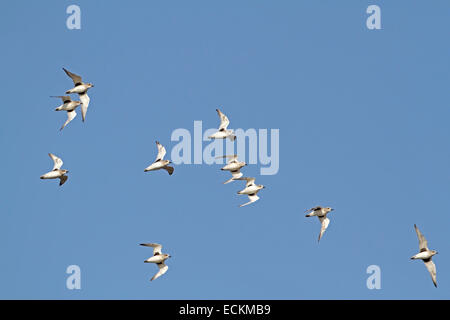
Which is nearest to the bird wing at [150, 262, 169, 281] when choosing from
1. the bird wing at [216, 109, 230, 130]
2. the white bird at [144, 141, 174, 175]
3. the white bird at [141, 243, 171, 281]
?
the white bird at [141, 243, 171, 281]

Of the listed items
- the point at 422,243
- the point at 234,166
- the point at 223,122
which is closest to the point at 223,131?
the point at 223,122

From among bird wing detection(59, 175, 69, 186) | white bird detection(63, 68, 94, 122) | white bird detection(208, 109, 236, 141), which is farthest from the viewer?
bird wing detection(59, 175, 69, 186)

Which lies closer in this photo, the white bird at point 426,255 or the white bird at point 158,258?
the white bird at point 426,255

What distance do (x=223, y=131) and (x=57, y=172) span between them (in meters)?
14.7

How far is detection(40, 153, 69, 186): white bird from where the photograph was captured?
3676 inches

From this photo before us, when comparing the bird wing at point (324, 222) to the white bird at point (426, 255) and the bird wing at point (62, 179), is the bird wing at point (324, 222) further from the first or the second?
the bird wing at point (62, 179)

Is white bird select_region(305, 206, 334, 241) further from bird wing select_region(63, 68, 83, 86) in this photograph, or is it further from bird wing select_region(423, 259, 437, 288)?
bird wing select_region(63, 68, 83, 86)

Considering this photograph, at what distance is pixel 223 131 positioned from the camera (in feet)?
309

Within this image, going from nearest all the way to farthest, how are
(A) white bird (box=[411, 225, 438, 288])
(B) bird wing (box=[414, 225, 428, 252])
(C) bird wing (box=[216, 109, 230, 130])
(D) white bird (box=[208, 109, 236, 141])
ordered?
(B) bird wing (box=[414, 225, 428, 252])
(A) white bird (box=[411, 225, 438, 288])
(D) white bird (box=[208, 109, 236, 141])
(C) bird wing (box=[216, 109, 230, 130])

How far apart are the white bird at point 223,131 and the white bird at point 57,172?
42.9ft

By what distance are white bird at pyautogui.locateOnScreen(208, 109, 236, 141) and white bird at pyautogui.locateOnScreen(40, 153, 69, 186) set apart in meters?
13.1

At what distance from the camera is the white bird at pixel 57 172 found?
306 feet

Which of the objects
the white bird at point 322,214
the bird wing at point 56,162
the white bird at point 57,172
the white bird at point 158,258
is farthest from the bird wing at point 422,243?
the bird wing at point 56,162
